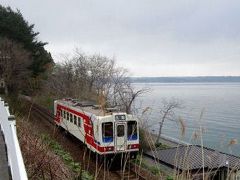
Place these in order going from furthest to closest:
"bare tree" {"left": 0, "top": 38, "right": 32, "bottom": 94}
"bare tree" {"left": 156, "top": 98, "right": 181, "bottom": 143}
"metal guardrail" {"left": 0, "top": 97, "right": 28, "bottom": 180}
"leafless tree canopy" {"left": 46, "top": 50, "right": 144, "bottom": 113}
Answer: "leafless tree canopy" {"left": 46, "top": 50, "right": 144, "bottom": 113}
"bare tree" {"left": 0, "top": 38, "right": 32, "bottom": 94}
"bare tree" {"left": 156, "top": 98, "right": 181, "bottom": 143}
"metal guardrail" {"left": 0, "top": 97, "right": 28, "bottom": 180}

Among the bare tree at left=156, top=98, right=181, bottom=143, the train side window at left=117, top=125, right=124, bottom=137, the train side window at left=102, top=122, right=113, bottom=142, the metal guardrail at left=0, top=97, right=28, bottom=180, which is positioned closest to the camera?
the metal guardrail at left=0, top=97, right=28, bottom=180

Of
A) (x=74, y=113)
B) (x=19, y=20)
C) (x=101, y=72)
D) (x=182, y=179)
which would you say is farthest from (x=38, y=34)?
(x=182, y=179)

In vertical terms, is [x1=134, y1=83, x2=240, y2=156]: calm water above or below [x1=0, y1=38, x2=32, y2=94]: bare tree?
below

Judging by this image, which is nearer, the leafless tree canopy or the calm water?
the calm water

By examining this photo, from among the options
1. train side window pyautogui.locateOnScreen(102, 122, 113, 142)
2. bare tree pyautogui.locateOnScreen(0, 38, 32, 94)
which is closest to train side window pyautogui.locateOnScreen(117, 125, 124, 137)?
train side window pyautogui.locateOnScreen(102, 122, 113, 142)

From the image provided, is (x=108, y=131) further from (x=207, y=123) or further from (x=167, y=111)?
(x=207, y=123)

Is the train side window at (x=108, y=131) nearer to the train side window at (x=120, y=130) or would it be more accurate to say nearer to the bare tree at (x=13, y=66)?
the train side window at (x=120, y=130)

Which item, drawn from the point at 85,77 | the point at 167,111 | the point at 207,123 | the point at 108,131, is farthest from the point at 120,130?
the point at 207,123

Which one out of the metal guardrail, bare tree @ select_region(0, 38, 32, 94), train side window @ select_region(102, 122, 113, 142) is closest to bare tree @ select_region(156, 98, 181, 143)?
train side window @ select_region(102, 122, 113, 142)

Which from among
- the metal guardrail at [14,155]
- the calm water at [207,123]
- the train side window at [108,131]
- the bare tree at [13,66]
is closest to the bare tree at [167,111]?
the calm water at [207,123]

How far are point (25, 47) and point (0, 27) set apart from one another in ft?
8.22

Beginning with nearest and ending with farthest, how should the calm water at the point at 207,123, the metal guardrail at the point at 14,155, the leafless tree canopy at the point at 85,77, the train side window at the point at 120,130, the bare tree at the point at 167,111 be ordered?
the metal guardrail at the point at 14,155, the calm water at the point at 207,123, the train side window at the point at 120,130, the bare tree at the point at 167,111, the leafless tree canopy at the point at 85,77

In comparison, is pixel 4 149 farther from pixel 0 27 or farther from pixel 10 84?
pixel 0 27

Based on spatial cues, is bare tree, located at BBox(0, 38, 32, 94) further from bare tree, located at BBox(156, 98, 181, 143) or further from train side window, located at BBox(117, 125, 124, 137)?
train side window, located at BBox(117, 125, 124, 137)
